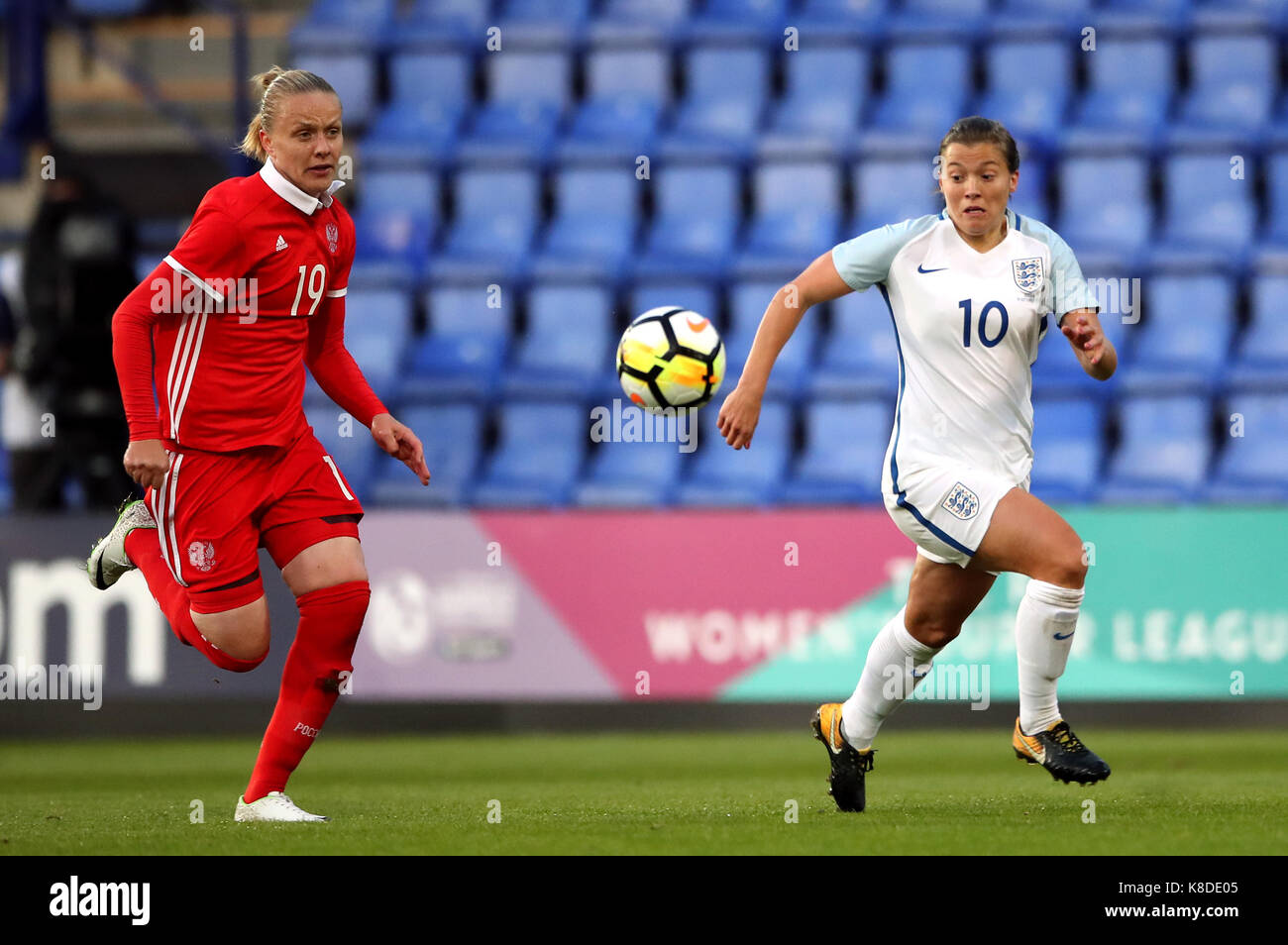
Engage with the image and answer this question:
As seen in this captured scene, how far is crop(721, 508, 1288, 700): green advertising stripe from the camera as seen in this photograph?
891cm

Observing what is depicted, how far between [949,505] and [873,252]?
0.83 metres

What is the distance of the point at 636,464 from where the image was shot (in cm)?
1065

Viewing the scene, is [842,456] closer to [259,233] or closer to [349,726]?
[349,726]

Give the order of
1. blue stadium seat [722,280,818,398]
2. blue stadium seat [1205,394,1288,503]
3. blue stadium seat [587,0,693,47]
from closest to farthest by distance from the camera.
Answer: blue stadium seat [1205,394,1288,503]
blue stadium seat [722,280,818,398]
blue stadium seat [587,0,693,47]

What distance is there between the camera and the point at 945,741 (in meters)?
8.88

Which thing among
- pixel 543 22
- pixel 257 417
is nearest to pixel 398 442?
pixel 257 417

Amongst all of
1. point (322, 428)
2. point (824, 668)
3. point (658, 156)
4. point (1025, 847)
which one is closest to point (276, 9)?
point (658, 156)

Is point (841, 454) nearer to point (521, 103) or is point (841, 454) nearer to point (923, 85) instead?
point (923, 85)

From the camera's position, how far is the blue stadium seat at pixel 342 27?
12648mm

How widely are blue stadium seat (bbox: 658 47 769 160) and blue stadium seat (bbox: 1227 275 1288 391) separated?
11.3ft

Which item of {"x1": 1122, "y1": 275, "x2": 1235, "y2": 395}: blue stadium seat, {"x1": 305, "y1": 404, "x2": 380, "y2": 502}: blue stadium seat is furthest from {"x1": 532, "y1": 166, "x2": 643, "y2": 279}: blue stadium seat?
{"x1": 1122, "y1": 275, "x2": 1235, "y2": 395}: blue stadium seat

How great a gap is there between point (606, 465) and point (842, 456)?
4.66 ft

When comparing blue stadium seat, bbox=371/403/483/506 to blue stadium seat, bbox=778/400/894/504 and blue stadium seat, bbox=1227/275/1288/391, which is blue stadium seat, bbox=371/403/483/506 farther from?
blue stadium seat, bbox=1227/275/1288/391

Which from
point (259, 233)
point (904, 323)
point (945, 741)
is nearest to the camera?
point (259, 233)
